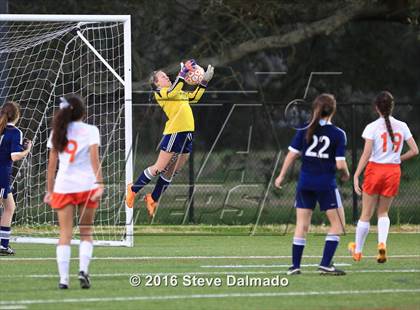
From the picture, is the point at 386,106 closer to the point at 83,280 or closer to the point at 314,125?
the point at 314,125

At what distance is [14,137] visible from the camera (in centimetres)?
1477

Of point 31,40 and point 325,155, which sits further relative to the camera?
point 31,40

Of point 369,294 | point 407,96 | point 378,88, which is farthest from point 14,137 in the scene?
point 407,96

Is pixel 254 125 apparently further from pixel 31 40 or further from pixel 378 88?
pixel 31 40

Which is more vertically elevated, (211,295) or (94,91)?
(94,91)

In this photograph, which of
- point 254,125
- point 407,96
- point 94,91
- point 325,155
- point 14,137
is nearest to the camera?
point 325,155

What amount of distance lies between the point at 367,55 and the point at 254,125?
5.45m

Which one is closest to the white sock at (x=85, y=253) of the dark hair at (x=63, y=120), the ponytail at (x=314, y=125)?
the dark hair at (x=63, y=120)

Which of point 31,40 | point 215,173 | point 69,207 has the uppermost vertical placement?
point 31,40

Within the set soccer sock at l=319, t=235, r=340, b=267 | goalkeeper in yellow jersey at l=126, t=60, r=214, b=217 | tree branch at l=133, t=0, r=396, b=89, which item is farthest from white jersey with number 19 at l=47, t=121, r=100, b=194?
tree branch at l=133, t=0, r=396, b=89

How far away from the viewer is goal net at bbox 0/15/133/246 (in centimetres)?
1884

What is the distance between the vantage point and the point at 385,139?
12961mm

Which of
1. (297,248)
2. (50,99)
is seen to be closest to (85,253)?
(297,248)

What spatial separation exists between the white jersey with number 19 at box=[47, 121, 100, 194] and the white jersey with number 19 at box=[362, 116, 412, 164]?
150 inches
